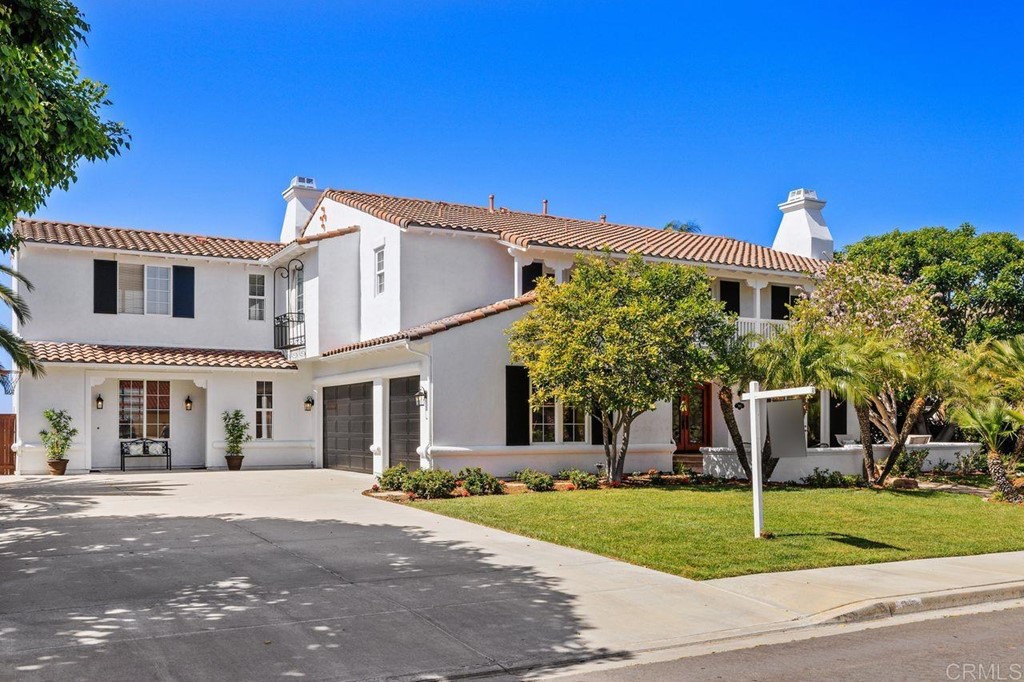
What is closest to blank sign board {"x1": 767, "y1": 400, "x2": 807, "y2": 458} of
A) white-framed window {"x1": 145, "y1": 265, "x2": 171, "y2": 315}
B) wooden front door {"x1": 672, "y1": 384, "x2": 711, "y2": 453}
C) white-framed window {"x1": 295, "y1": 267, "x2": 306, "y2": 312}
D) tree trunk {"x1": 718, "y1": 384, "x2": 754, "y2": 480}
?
tree trunk {"x1": 718, "y1": 384, "x2": 754, "y2": 480}

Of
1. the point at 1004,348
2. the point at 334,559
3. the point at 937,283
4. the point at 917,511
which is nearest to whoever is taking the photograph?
the point at 334,559

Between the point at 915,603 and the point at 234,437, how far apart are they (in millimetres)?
19234

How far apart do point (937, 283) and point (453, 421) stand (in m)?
18.8

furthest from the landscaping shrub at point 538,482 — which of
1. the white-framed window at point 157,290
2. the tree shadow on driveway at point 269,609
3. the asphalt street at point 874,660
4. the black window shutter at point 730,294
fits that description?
the white-framed window at point 157,290

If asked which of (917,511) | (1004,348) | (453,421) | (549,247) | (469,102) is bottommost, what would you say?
(917,511)

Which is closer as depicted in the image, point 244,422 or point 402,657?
point 402,657

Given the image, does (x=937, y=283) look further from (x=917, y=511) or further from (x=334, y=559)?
(x=334, y=559)

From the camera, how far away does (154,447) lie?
24250 mm

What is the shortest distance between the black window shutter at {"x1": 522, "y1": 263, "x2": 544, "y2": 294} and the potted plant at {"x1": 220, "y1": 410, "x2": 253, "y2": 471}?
876cm

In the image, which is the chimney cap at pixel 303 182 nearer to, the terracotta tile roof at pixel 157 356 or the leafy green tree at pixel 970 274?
the terracotta tile roof at pixel 157 356

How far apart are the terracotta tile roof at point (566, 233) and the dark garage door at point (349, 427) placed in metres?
4.58

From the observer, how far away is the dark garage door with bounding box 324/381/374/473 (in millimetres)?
22578

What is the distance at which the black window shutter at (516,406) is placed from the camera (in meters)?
19.6

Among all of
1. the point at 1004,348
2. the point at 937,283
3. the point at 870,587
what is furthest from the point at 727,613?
the point at 937,283
